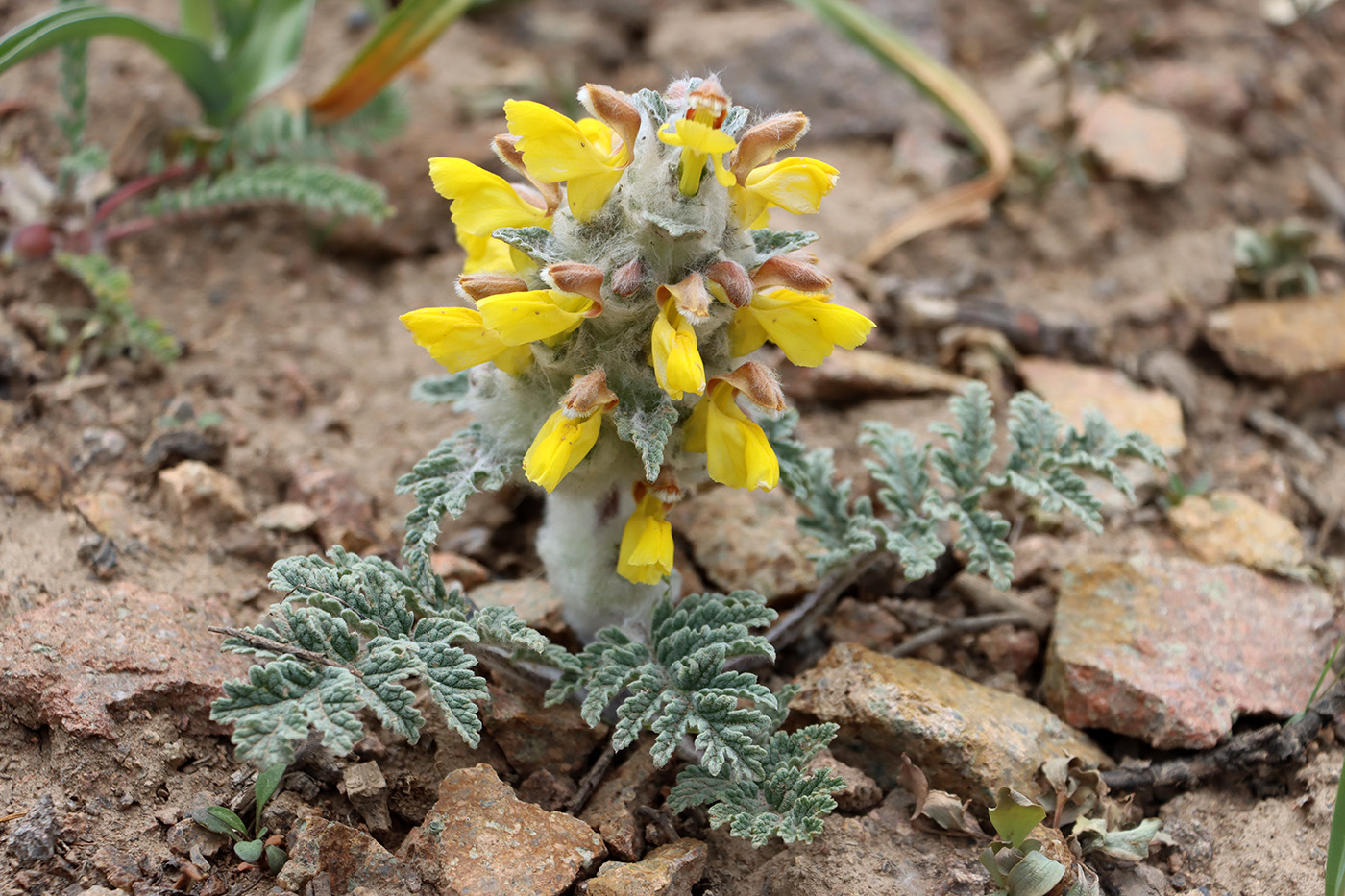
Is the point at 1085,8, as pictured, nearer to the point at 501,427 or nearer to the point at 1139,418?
the point at 1139,418

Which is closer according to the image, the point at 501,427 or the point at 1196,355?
the point at 501,427

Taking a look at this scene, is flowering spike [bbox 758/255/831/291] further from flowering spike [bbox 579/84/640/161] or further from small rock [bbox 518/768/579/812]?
small rock [bbox 518/768/579/812]

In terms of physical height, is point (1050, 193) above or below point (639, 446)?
below

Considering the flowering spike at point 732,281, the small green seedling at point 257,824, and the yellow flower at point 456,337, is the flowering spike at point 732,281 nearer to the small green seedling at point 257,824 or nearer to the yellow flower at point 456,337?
the yellow flower at point 456,337

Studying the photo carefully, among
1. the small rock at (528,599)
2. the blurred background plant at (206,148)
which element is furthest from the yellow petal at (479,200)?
the blurred background plant at (206,148)

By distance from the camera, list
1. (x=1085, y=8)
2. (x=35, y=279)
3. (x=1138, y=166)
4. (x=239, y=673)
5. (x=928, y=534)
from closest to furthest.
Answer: (x=239, y=673) → (x=928, y=534) → (x=35, y=279) → (x=1138, y=166) → (x=1085, y=8)

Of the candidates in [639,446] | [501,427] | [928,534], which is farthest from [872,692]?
[501,427]

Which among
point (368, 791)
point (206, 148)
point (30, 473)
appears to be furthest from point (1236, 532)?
point (206, 148)

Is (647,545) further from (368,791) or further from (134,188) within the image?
(134,188)
